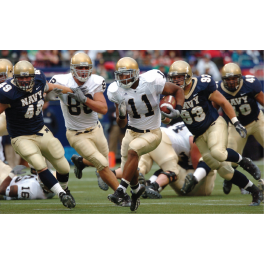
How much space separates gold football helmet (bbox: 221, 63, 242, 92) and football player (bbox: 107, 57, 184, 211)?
1128 mm

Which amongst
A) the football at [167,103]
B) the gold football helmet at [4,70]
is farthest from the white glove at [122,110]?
the gold football helmet at [4,70]

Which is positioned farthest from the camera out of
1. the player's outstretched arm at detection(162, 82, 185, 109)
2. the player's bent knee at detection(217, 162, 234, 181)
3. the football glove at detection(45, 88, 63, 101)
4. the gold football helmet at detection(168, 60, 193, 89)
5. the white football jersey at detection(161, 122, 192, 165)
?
the white football jersey at detection(161, 122, 192, 165)

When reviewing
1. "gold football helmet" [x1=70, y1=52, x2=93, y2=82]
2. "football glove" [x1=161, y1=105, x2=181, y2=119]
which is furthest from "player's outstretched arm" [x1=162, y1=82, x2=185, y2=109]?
"gold football helmet" [x1=70, y1=52, x2=93, y2=82]

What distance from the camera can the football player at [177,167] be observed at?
587cm

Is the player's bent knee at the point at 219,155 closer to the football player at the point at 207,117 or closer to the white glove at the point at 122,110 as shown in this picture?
the football player at the point at 207,117

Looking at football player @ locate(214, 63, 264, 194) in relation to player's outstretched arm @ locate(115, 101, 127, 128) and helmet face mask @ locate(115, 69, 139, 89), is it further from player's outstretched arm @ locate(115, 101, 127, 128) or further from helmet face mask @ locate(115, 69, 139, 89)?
player's outstretched arm @ locate(115, 101, 127, 128)

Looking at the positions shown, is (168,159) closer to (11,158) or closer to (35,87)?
(35,87)

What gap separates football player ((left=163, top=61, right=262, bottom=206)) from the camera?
5242mm

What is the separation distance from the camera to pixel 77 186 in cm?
743

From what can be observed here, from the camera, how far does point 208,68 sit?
11023 millimetres

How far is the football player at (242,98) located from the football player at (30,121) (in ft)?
6.79

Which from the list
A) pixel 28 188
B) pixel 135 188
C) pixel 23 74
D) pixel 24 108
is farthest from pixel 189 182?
pixel 23 74

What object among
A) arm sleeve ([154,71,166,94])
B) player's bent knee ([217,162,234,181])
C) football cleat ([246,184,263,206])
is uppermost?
arm sleeve ([154,71,166,94])

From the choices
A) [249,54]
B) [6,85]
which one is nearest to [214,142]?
[6,85]
